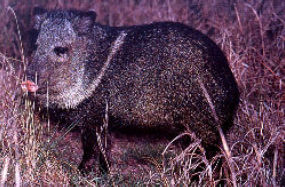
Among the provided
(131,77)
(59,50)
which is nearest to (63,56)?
(59,50)

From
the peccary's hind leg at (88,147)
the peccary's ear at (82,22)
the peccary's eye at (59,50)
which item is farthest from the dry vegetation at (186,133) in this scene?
the peccary's ear at (82,22)

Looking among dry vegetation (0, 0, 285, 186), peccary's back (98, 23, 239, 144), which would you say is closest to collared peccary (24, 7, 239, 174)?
peccary's back (98, 23, 239, 144)

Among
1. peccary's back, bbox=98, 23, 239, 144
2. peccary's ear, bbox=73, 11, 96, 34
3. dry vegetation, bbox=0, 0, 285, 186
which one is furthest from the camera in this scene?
peccary's ear, bbox=73, 11, 96, 34

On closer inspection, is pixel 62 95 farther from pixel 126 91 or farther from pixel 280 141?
pixel 280 141

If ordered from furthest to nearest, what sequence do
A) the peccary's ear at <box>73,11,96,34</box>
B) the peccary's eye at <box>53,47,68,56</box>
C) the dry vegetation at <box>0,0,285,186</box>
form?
the peccary's ear at <box>73,11,96,34</box> < the peccary's eye at <box>53,47,68,56</box> < the dry vegetation at <box>0,0,285,186</box>

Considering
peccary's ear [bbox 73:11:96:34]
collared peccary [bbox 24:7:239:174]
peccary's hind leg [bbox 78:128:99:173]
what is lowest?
peccary's hind leg [bbox 78:128:99:173]

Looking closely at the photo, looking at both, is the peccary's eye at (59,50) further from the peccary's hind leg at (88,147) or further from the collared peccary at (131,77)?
the peccary's hind leg at (88,147)

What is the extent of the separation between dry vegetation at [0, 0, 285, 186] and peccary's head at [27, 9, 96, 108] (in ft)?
0.59

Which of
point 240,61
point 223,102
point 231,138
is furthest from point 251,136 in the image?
point 240,61

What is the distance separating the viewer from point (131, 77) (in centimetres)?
277

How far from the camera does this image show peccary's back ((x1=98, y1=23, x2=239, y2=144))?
2.64 meters

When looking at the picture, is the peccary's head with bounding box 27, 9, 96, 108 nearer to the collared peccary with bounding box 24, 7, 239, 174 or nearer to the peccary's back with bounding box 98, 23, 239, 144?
the collared peccary with bounding box 24, 7, 239, 174

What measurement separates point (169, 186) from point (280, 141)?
118cm

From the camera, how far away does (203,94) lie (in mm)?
2613
